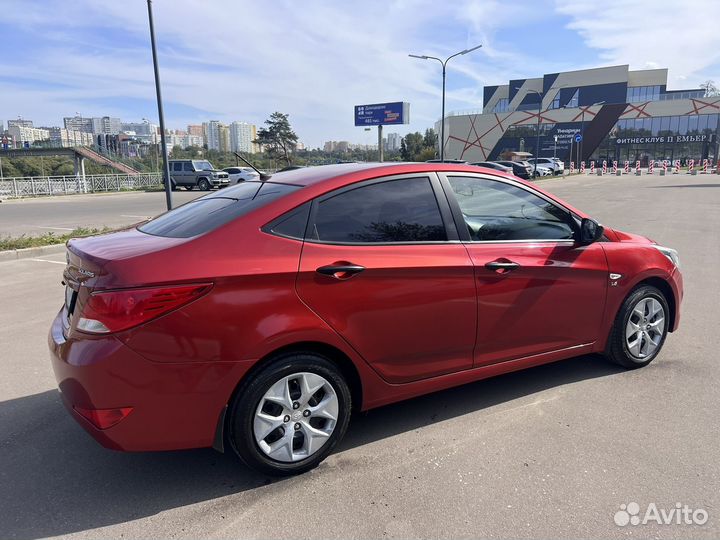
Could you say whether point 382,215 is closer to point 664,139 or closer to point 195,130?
point 664,139

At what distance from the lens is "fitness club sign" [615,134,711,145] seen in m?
71.8

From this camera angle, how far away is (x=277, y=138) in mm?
74688

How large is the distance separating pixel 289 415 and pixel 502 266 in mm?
1643

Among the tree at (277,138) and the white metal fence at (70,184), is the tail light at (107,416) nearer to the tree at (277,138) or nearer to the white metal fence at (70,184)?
the white metal fence at (70,184)

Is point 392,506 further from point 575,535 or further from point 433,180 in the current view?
point 433,180

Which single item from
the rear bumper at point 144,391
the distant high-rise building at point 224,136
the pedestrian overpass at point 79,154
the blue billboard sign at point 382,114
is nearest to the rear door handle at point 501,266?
the rear bumper at point 144,391

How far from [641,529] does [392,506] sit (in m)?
1.19

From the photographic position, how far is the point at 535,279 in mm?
3521

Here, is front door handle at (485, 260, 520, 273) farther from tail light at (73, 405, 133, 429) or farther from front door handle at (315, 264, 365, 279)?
tail light at (73, 405, 133, 429)

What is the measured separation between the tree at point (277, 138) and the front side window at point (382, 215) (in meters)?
73.4

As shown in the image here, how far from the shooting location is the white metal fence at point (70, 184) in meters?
32.4

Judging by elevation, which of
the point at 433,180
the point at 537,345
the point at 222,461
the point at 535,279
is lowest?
the point at 222,461

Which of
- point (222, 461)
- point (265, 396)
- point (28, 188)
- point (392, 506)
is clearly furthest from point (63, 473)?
point (28, 188)

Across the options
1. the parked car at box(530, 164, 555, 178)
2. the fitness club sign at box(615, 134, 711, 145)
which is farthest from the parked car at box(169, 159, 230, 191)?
the fitness club sign at box(615, 134, 711, 145)
